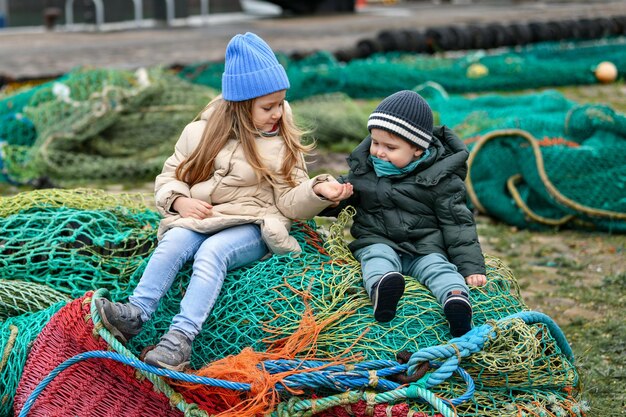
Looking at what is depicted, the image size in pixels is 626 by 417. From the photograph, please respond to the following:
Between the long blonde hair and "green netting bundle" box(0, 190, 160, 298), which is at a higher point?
the long blonde hair

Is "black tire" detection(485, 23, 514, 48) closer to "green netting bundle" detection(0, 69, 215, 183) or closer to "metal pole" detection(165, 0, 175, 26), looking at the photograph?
Answer: "green netting bundle" detection(0, 69, 215, 183)

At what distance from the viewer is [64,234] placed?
4.47 m

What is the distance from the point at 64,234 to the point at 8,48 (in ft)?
52.4

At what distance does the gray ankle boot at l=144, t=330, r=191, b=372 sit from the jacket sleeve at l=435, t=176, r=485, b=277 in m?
1.14

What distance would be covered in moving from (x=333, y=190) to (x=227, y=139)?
22.4 inches

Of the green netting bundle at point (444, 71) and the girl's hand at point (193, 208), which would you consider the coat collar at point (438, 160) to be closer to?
the girl's hand at point (193, 208)

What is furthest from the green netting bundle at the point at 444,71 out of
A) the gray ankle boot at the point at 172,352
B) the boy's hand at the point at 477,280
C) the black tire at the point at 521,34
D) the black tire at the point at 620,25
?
the gray ankle boot at the point at 172,352

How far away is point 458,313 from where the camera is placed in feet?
11.7

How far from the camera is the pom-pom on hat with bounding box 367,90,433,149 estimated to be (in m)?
3.93

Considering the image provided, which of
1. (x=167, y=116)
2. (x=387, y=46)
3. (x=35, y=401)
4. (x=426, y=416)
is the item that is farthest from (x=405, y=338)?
(x=387, y=46)

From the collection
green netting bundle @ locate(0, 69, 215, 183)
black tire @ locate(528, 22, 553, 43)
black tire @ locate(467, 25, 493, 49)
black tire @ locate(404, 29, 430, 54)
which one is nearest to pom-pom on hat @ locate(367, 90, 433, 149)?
green netting bundle @ locate(0, 69, 215, 183)

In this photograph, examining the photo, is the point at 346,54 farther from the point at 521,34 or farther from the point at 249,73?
the point at 249,73

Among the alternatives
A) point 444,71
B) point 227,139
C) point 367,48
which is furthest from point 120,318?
point 367,48

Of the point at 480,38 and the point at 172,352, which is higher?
the point at 172,352
